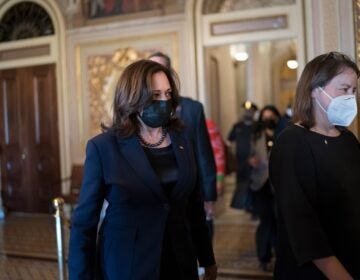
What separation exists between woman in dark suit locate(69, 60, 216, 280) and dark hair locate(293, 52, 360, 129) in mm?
514

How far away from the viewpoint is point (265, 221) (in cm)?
473

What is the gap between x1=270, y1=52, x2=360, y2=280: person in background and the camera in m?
1.86

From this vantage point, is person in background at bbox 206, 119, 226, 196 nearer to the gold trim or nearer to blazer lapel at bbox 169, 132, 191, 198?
the gold trim

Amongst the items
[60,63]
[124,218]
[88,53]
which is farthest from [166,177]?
[60,63]

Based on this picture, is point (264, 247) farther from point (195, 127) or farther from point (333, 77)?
point (333, 77)

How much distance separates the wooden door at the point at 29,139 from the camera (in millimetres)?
8586

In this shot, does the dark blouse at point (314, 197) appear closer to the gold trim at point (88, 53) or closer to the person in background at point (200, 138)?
the person in background at point (200, 138)

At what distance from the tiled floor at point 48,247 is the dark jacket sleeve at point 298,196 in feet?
9.85

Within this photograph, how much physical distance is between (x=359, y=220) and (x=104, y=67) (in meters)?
6.67

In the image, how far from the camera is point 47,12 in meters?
8.52

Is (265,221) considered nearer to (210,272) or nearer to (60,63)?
(210,272)

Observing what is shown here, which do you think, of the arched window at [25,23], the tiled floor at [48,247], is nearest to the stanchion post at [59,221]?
the tiled floor at [48,247]

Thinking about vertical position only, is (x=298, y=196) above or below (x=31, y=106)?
below

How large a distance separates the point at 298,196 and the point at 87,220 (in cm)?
82
